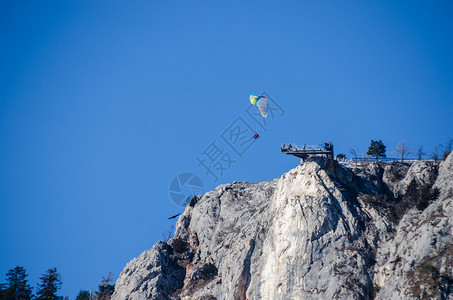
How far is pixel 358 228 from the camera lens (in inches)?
2458

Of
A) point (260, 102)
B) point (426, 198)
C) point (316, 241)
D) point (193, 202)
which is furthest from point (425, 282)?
point (193, 202)

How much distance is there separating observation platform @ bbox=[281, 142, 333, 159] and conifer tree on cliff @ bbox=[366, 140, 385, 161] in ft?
36.3

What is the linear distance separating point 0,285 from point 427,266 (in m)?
55.7

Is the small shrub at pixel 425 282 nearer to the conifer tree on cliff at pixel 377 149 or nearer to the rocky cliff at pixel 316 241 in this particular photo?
the rocky cliff at pixel 316 241

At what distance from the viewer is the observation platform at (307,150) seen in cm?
7262

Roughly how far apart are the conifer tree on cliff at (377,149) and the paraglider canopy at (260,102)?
16407 millimetres

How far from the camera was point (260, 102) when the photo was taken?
80.1 meters

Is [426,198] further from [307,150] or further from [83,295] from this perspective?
[83,295]

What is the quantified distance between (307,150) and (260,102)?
1127 centimetres

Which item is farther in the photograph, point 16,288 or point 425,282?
point 16,288

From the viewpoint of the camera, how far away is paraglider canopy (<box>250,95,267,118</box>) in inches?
3124

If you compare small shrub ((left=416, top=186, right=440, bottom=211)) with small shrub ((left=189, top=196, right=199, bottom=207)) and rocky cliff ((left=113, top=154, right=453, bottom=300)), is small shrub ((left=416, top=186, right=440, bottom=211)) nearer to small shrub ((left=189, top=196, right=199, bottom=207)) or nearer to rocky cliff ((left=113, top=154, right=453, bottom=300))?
rocky cliff ((left=113, top=154, right=453, bottom=300))

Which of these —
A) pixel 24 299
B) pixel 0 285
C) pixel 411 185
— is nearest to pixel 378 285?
pixel 411 185

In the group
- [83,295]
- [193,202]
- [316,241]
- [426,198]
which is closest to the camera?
[316,241]
